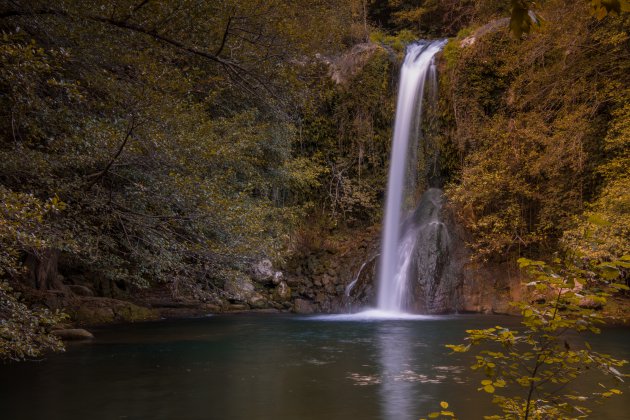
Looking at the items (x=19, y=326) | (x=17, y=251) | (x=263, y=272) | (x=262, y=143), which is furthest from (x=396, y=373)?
(x=262, y=143)

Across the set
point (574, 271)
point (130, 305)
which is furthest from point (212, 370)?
point (574, 271)

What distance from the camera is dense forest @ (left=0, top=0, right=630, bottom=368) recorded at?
768 cm

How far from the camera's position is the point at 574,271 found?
2.76 meters

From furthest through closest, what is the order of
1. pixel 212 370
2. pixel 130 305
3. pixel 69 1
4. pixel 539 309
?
pixel 130 305
pixel 212 370
pixel 69 1
pixel 539 309

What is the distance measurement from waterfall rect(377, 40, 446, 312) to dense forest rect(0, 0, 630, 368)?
0.51 m

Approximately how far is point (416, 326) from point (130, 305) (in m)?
7.11

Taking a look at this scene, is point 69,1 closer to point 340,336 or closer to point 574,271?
point 574,271

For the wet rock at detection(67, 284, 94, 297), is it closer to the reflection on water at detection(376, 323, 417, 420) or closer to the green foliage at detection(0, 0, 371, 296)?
the green foliage at detection(0, 0, 371, 296)

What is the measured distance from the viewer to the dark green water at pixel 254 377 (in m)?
6.89

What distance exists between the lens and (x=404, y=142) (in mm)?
19078

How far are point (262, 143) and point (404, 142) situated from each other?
5076mm

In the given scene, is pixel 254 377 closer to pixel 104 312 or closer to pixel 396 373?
pixel 396 373

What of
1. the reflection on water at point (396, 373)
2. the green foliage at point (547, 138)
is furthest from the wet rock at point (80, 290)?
the green foliage at point (547, 138)

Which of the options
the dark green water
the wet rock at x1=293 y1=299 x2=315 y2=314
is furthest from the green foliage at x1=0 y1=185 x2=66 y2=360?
the wet rock at x1=293 y1=299 x2=315 y2=314
